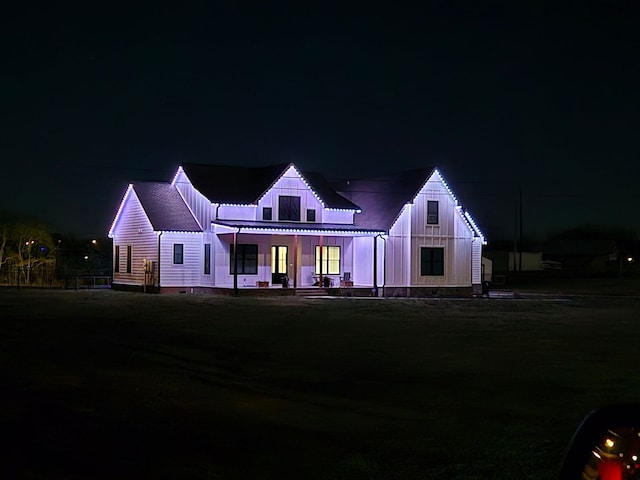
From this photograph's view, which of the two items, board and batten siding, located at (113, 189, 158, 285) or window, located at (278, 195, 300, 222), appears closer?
board and batten siding, located at (113, 189, 158, 285)

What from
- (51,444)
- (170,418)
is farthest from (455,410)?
(51,444)

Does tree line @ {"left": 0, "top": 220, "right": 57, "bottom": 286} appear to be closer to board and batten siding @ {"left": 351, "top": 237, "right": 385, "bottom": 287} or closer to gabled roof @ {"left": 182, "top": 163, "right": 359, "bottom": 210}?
gabled roof @ {"left": 182, "top": 163, "right": 359, "bottom": 210}

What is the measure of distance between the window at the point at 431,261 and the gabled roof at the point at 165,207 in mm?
12622

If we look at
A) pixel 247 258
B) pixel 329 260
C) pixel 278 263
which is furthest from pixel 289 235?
pixel 329 260

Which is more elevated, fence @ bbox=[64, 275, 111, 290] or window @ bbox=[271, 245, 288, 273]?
window @ bbox=[271, 245, 288, 273]

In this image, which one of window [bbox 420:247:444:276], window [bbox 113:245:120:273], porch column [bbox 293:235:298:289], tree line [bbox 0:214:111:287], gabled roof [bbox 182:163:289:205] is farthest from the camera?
tree line [bbox 0:214:111:287]

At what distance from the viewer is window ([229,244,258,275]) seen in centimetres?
4447

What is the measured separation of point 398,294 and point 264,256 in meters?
7.72

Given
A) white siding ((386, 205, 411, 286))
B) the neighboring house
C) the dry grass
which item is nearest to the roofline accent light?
the neighboring house

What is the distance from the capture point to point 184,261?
44625 millimetres

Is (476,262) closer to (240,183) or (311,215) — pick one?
(311,215)

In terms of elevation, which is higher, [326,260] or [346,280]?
[326,260]

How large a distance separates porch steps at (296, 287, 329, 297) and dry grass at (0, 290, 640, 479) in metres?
17.6

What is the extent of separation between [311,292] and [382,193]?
30.3ft
